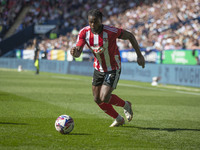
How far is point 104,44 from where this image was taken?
7.48 metres

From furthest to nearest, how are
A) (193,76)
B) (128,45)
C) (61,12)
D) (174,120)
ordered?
(61,12) → (128,45) → (193,76) → (174,120)

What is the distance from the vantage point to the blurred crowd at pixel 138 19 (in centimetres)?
2542

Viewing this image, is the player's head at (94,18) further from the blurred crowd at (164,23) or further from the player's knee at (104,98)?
the blurred crowd at (164,23)

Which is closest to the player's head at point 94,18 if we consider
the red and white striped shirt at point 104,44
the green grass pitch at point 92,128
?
the red and white striped shirt at point 104,44

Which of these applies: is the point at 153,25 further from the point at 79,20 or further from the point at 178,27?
the point at 79,20

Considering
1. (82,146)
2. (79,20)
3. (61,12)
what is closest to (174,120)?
(82,146)

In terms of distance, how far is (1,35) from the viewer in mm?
45531

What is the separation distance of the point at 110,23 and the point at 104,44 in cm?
2786

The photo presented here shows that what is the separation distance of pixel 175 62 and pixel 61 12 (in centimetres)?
2342

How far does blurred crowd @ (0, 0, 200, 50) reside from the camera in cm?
2542

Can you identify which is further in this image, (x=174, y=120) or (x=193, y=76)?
(x=193, y=76)

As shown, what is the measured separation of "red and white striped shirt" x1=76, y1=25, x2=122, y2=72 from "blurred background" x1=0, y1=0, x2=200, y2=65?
14.4m

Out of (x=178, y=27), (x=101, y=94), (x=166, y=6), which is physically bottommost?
(x=101, y=94)

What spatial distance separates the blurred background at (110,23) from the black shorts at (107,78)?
14.3m
